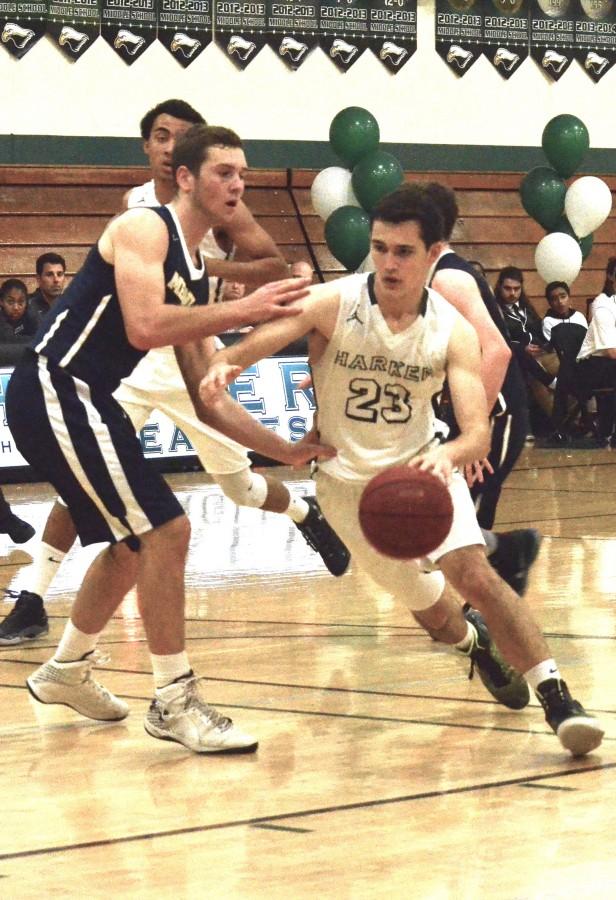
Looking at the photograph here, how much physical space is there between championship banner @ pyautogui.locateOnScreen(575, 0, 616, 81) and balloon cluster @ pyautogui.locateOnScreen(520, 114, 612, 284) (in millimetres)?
2503

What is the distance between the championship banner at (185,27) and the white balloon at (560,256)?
143 inches

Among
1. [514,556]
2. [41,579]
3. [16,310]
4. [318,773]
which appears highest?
[16,310]

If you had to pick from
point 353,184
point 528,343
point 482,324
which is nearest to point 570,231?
point 528,343

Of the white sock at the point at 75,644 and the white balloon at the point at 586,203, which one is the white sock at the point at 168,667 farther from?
the white balloon at the point at 586,203

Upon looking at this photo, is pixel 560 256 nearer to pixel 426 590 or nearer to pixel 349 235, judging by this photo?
pixel 349 235

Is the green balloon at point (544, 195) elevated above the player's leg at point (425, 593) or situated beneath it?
elevated above

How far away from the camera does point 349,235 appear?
556 inches

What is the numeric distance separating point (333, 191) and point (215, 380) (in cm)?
1049

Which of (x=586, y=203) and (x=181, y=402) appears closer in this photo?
(x=181, y=402)

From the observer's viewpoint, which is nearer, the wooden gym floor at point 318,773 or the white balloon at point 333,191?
the wooden gym floor at point 318,773

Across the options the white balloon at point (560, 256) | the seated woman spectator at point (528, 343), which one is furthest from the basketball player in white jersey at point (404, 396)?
the white balloon at point (560, 256)

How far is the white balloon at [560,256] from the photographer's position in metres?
15.2

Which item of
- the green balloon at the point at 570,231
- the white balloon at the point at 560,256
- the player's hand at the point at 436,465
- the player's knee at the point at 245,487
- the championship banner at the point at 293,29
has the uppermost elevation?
the championship banner at the point at 293,29

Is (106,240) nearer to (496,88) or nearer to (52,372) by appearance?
(52,372)
